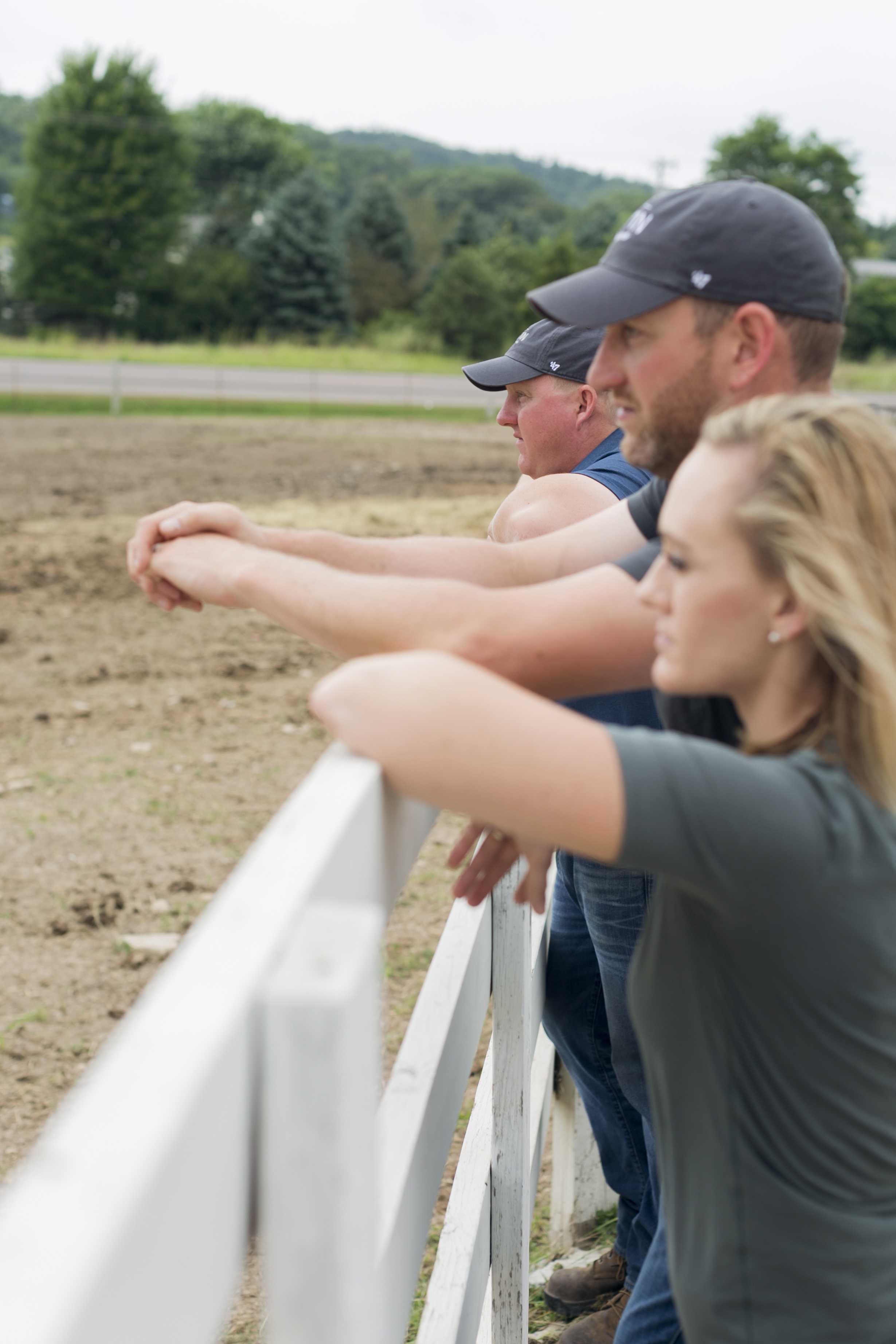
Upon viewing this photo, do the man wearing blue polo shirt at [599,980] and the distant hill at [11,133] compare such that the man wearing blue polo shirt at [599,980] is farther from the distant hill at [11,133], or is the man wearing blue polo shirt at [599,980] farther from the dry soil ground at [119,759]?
the distant hill at [11,133]

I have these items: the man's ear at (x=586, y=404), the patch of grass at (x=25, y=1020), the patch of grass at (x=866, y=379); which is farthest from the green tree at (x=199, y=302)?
the man's ear at (x=586, y=404)

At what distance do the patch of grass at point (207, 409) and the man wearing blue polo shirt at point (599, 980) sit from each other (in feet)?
60.0

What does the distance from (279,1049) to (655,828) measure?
1.36 feet

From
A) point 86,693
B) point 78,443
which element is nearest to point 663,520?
point 86,693

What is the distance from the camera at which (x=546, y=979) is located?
2529 mm

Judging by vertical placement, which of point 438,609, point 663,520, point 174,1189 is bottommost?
point 174,1189

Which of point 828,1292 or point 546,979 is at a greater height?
point 828,1292

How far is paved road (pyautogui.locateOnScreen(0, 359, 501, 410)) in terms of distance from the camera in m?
23.0

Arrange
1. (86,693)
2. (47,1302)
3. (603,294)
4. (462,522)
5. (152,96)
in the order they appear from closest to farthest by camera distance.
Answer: (47,1302) < (603,294) < (86,693) < (462,522) < (152,96)

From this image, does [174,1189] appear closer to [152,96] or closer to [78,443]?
[78,443]

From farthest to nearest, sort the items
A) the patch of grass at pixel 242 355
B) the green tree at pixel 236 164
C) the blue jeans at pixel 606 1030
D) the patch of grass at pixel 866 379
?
the green tree at pixel 236 164, the patch of grass at pixel 866 379, the patch of grass at pixel 242 355, the blue jeans at pixel 606 1030

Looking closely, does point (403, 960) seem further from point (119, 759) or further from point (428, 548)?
point (428, 548)

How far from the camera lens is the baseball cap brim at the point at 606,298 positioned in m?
1.54

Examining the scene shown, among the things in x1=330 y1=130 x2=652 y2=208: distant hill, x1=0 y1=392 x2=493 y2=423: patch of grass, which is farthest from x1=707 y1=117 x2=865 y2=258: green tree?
x1=330 y1=130 x2=652 y2=208: distant hill
